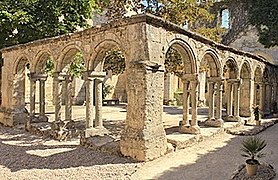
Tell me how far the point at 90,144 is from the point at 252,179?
4.47 m

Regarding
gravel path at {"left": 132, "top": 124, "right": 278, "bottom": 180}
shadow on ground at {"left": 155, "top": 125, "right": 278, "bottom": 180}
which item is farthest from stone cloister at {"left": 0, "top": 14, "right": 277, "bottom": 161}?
shadow on ground at {"left": 155, "top": 125, "right": 278, "bottom": 180}

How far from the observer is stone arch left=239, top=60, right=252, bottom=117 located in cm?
1309

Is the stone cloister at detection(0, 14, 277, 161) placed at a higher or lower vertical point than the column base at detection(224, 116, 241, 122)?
higher

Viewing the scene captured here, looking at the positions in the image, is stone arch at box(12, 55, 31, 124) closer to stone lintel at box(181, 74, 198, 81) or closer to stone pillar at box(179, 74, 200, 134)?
stone lintel at box(181, 74, 198, 81)

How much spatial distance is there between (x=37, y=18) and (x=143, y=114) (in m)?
8.21

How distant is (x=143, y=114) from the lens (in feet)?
22.1

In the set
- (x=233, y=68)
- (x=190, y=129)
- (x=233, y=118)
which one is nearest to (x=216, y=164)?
(x=190, y=129)

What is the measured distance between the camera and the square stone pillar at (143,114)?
22.0 feet

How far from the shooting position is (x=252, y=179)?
5055 millimetres

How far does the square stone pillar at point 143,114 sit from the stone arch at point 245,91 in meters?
7.38

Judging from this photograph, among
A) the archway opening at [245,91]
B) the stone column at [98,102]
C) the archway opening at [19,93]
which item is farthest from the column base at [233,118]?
the archway opening at [19,93]

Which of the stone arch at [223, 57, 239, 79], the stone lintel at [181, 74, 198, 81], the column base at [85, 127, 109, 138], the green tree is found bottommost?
the column base at [85, 127, 109, 138]

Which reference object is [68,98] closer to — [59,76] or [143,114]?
[59,76]

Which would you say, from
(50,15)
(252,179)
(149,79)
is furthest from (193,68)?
(50,15)
